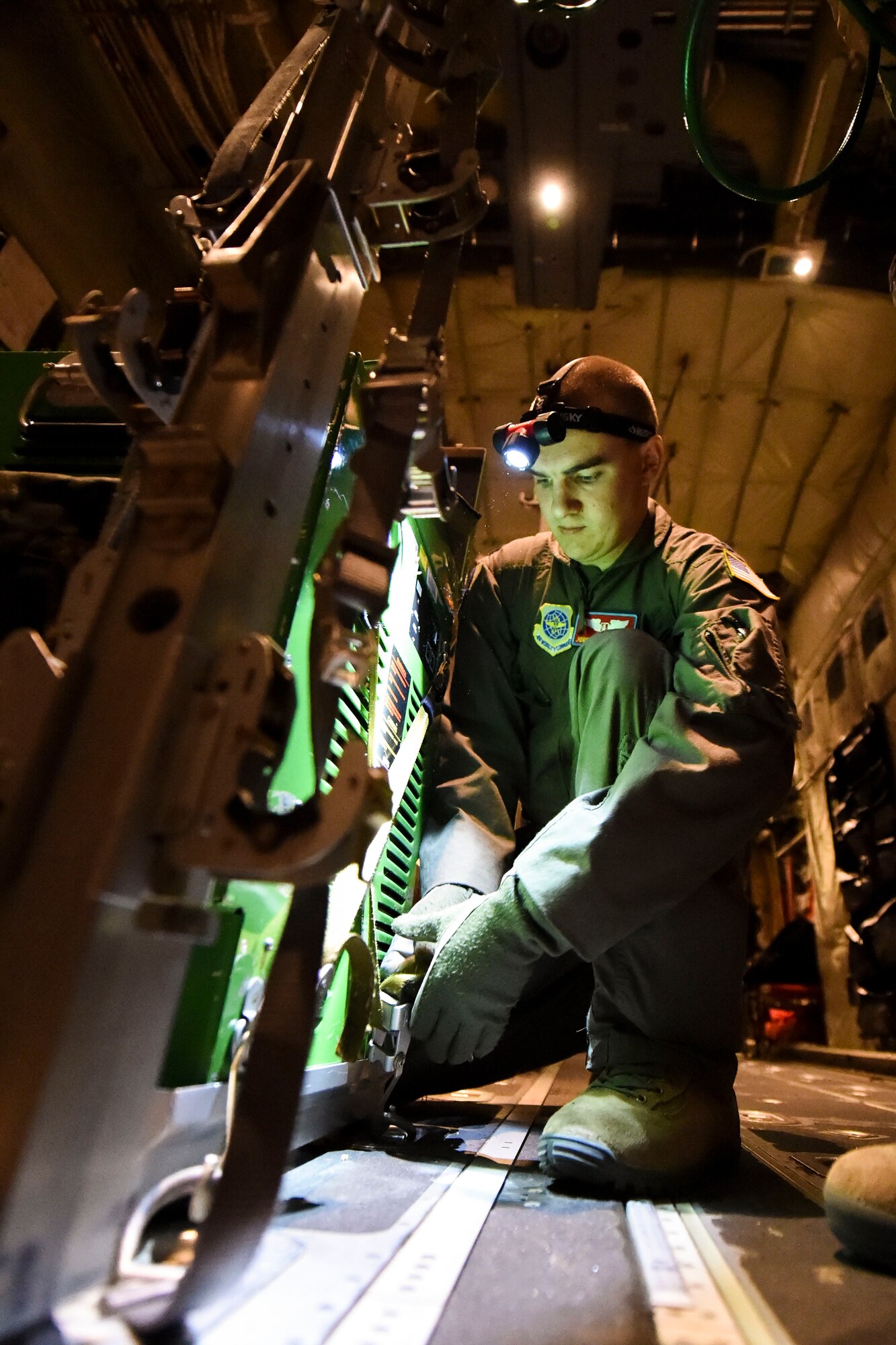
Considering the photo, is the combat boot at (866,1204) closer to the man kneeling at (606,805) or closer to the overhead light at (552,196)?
the man kneeling at (606,805)

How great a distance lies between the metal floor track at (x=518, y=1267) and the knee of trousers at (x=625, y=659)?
629 millimetres

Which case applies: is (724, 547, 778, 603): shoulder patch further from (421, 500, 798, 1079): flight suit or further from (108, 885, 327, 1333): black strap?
(108, 885, 327, 1333): black strap

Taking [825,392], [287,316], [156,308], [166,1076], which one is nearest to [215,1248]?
[166,1076]

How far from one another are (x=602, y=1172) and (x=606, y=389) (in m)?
1.20

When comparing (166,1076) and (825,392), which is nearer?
(166,1076)

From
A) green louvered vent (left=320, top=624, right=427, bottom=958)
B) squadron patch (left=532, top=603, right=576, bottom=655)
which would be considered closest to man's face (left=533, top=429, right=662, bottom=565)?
squadron patch (left=532, top=603, right=576, bottom=655)

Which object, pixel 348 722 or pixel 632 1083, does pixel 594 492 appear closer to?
pixel 348 722

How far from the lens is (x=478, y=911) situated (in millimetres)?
1016

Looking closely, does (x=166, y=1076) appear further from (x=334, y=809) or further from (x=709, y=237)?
(x=709, y=237)

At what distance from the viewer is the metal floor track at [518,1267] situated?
1.61 ft

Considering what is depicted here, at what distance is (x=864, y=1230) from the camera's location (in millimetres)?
636

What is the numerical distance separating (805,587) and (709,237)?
8.21ft

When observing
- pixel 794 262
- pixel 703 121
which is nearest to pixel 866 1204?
pixel 703 121

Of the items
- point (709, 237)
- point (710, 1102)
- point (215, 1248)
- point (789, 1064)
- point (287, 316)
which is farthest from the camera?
point (789, 1064)
